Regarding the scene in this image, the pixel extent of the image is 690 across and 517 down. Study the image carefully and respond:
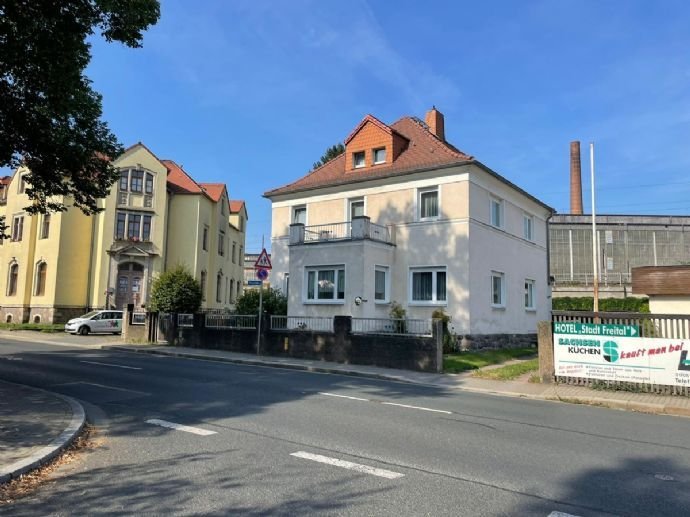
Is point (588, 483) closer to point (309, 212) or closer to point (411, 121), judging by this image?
point (309, 212)

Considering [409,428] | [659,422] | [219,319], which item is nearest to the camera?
[409,428]

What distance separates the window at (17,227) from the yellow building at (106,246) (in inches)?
2.9

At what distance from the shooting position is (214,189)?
47156mm

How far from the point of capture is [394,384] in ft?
47.3

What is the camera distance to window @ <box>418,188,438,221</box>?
23578 mm

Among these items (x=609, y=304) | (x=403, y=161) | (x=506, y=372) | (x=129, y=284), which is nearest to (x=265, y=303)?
(x=403, y=161)

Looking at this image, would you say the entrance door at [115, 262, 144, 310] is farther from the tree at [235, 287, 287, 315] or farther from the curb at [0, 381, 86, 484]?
the curb at [0, 381, 86, 484]

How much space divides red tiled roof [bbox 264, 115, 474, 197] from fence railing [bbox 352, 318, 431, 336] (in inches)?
285

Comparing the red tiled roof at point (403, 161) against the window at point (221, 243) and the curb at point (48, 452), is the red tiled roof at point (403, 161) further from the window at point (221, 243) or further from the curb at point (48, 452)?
the window at point (221, 243)

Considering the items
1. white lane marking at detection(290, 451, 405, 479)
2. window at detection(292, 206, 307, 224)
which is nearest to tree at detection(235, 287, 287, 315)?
window at detection(292, 206, 307, 224)

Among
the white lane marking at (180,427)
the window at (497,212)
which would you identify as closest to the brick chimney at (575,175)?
the window at (497,212)

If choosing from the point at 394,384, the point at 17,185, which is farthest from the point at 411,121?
the point at 17,185

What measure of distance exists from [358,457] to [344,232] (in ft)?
61.6

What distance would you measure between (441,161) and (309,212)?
716 centimetres
